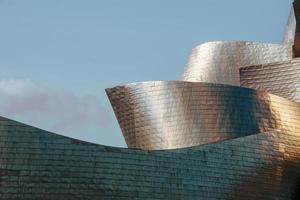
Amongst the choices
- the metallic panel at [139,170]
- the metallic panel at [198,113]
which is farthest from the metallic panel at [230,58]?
the metallic panel at [139,170]

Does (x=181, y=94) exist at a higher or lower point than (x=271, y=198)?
higher

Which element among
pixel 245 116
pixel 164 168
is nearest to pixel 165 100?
pixel 245 116

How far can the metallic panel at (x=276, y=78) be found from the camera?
68.2 ft

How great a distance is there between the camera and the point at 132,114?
1977cm

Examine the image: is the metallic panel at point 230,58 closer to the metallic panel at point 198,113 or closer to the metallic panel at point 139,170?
the metallic panel at point 198,113

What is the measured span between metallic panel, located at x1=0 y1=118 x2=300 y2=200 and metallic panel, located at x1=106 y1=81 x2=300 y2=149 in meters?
1.27

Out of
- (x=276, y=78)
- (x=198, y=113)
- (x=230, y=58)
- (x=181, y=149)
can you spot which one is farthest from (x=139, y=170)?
(x=230, y=58)

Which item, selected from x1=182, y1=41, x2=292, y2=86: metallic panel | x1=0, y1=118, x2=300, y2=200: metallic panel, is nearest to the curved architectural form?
x1=0, y1=118, x2=300, y2=200: metallic panel

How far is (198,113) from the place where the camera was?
19062 millimetres

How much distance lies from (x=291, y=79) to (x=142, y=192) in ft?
25.6

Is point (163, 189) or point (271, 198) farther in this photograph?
point (271, 198)

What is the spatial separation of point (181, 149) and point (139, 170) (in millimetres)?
1366

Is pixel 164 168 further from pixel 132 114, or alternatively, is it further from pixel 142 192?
pixel 132 114

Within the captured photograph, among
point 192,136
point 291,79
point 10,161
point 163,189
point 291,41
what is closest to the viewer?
point 10,161
